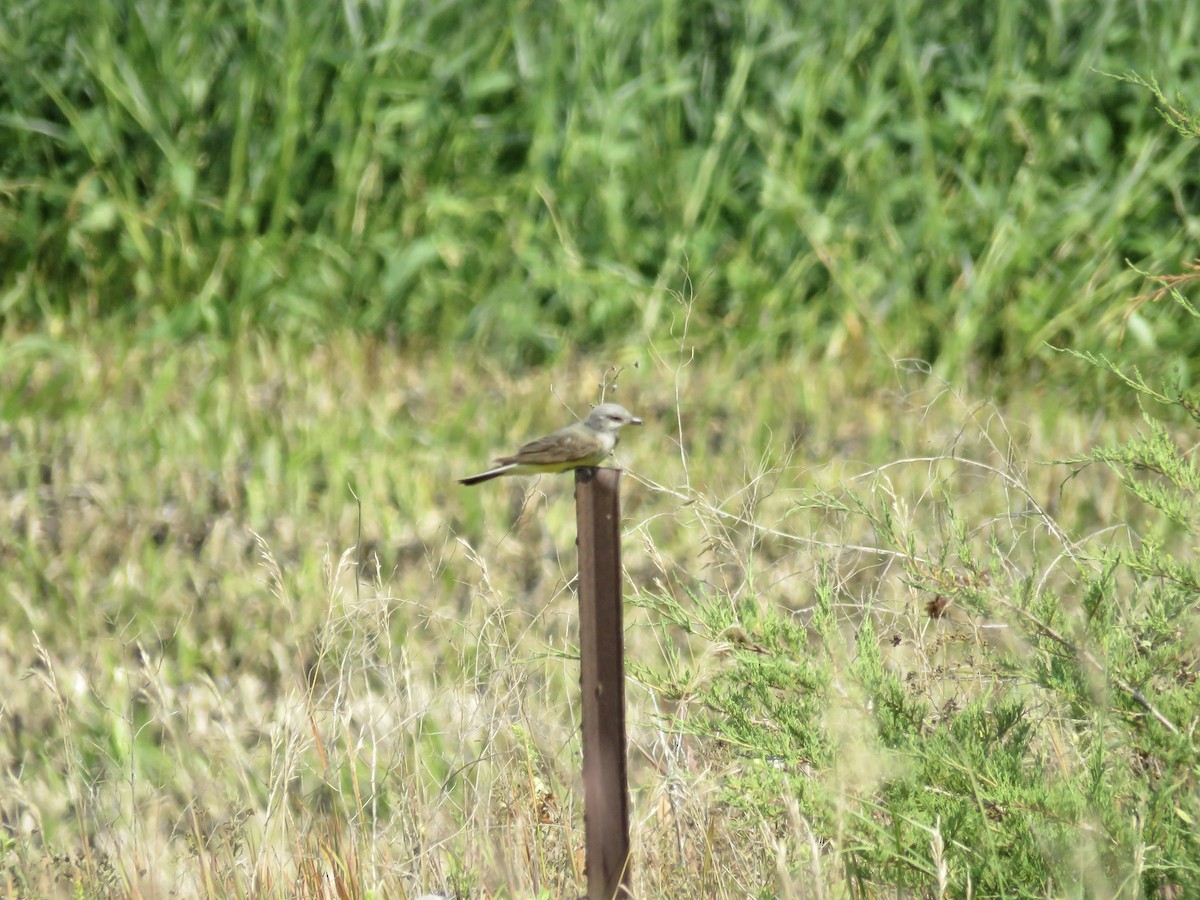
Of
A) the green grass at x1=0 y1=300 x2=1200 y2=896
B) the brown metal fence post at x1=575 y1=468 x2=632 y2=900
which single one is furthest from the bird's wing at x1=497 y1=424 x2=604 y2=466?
the brown metal fence post at x1=575 y1=468 x2=632 y2=900

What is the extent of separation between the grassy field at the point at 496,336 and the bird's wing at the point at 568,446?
14.1 inches

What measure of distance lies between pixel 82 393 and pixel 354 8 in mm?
2384

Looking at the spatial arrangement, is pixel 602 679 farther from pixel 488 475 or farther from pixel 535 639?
pixel 535 639

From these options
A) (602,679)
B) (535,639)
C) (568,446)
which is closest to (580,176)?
(535,639)

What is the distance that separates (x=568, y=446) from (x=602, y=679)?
0.88 metres

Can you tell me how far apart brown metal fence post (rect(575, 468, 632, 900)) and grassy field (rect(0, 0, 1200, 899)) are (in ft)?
1.45

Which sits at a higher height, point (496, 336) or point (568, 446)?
point (568, 446)

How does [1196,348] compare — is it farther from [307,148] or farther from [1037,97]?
[307,148]

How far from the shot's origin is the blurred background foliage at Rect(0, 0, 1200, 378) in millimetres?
6934

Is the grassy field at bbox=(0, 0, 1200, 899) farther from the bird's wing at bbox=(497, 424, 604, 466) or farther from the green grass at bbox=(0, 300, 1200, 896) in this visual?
the bird's wing at bbox=(497, 424, 604, 466)

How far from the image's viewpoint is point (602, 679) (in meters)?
2.41

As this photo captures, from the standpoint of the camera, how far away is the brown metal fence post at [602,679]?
7.79ft

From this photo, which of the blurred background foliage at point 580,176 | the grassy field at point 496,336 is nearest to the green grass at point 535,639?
the grassy field at point 496,336

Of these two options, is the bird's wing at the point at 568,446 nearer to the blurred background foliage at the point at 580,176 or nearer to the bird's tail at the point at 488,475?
the bird's tail at the point at 488,475
